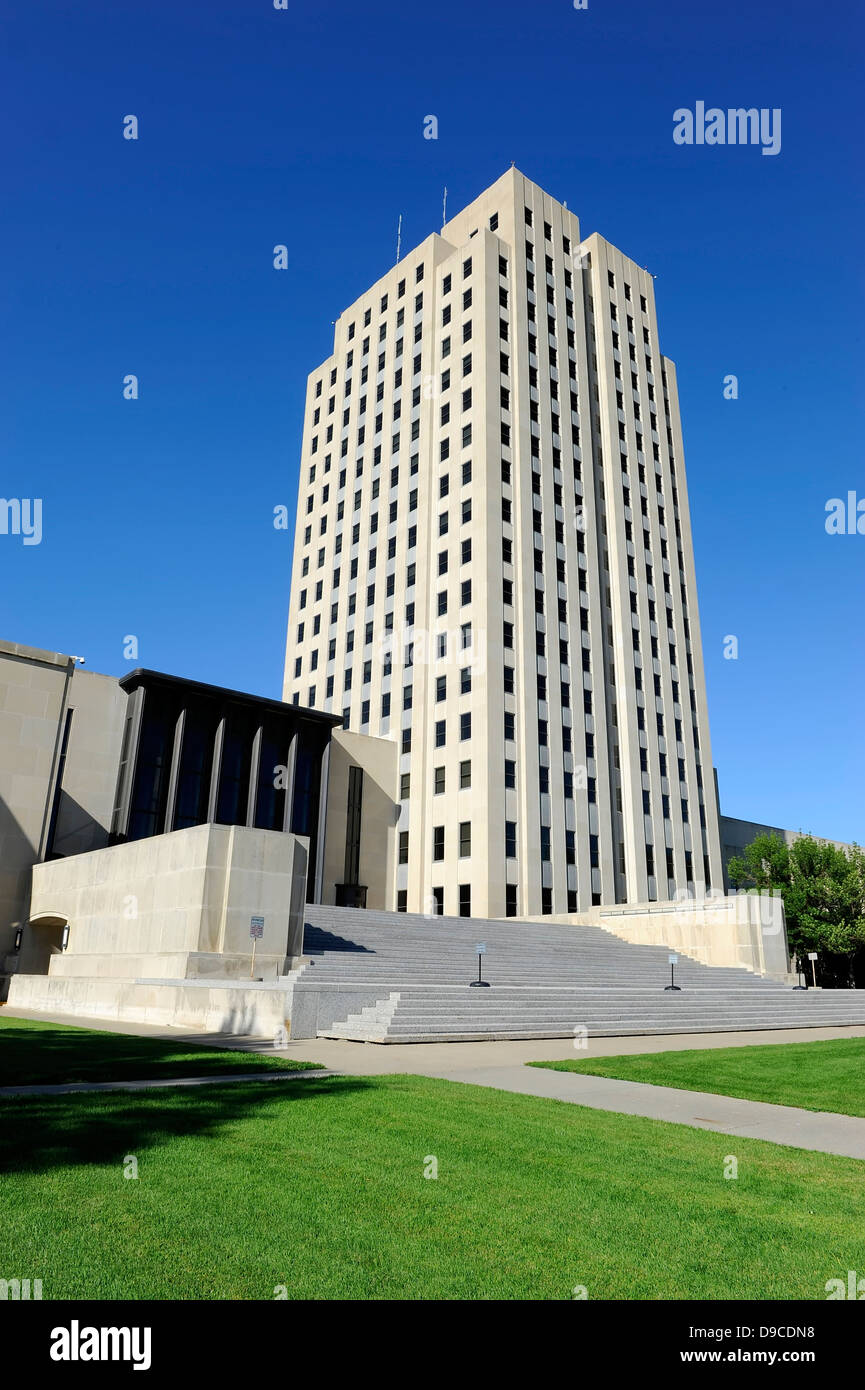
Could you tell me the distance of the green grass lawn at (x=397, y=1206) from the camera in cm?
404

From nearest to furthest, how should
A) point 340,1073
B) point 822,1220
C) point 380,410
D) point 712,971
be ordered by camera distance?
point 822,1220
point 340,1073
point 712,971
point 380,410

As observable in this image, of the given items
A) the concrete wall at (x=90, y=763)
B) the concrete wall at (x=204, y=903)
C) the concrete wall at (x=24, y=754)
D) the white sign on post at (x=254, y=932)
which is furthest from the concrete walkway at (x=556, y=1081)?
the concrete wall at (x=90, y=763)

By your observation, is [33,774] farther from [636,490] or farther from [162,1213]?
[636,490]

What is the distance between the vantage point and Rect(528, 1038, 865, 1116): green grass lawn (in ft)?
37.3

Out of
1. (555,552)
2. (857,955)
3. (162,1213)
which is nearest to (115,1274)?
(162,1213)

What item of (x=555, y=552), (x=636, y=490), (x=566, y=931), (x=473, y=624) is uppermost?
(x=636, y=490)

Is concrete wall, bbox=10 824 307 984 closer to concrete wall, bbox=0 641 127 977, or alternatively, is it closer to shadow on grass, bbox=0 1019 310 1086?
shadow on grass, bbox=0 1019 310 1086

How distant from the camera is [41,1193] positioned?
499cm

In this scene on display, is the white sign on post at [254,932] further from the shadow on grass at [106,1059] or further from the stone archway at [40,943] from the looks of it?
the stone archway at [40,943]

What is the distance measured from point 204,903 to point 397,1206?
54.6 feet

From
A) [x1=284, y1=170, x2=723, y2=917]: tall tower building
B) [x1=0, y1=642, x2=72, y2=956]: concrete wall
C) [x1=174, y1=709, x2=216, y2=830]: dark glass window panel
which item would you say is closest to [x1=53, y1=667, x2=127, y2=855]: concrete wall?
[x1=0, y1=642, x2=72, y2=956]: concrete wall

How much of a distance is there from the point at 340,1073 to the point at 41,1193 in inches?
252

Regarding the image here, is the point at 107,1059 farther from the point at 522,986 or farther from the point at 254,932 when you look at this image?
the point at 522,986

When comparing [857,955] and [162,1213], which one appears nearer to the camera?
[162,1213]
